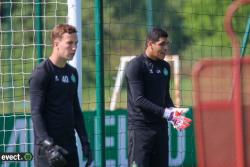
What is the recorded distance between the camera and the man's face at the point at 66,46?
6754mm

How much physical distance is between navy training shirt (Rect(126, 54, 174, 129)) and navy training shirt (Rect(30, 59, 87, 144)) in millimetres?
1010

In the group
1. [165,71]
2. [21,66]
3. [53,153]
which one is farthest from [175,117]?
[21,66]

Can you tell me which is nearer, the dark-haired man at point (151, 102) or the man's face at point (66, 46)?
the man's face at point (66, 46)

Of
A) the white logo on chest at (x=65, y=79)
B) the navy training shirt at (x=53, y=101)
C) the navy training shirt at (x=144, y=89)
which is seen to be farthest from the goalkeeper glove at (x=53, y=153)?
the navy training shirt at (x=144, y=89)

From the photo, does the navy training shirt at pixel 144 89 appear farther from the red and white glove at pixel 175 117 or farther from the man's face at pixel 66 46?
the man's face at pixel 66 46

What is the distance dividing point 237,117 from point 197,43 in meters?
7.84

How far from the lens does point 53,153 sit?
21.4ft

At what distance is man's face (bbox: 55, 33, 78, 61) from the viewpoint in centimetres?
675

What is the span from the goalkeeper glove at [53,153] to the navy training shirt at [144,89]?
1.40 meters

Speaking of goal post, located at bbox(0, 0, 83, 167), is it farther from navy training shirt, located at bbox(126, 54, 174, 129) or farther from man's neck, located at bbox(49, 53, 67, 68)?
man's neck, located at bbox(49, 53, 67, 68)

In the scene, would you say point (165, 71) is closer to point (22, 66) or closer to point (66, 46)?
point (66, 46)

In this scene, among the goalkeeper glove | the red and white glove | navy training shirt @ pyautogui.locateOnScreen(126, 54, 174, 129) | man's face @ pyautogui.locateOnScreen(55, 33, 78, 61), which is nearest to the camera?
the goalkeeper glove

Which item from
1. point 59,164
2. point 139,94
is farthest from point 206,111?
point 139,94

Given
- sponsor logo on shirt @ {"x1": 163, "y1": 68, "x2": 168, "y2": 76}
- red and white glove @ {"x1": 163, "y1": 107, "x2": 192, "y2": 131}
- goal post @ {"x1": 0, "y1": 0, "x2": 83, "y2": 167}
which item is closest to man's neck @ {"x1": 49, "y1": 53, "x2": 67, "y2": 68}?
red and white glove @ {"x1": 163, "y1": 107, "x2": 192, "y2": 131}
